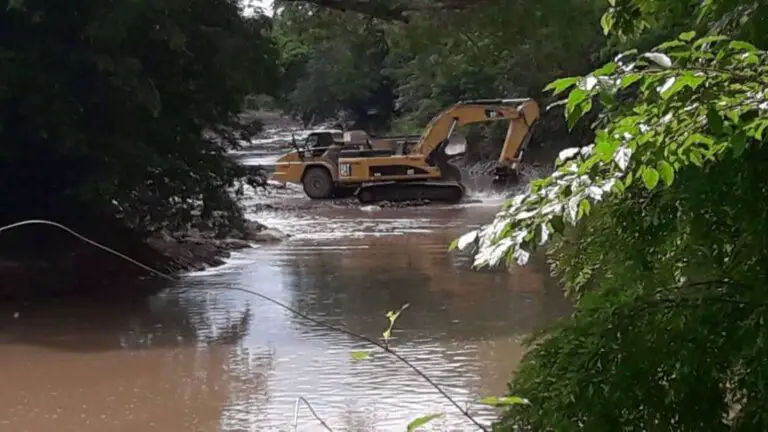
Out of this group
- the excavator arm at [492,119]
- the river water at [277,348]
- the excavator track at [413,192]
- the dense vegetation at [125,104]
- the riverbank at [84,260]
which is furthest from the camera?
the excavator track at [413,192]

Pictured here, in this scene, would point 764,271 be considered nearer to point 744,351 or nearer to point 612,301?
point 744,351

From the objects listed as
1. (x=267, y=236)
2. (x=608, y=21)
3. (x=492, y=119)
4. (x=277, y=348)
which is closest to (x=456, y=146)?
(x=492, y=119)

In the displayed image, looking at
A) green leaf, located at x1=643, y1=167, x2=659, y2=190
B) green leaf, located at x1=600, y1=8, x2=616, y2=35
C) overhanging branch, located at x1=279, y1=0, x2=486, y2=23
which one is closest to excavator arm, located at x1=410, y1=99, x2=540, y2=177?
overhanging branch, located at x1=279, y1=0, x2=486, y2=23

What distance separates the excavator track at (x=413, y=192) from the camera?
23.8 meters

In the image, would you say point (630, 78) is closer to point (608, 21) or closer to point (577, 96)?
point (577, 96)

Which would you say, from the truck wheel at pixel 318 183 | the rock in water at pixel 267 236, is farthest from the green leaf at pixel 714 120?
the truck wheel at pixel 318 183

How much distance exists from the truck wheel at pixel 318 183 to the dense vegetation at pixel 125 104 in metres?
9.46

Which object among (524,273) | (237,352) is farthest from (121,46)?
(524,273)

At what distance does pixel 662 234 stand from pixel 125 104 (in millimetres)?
11053

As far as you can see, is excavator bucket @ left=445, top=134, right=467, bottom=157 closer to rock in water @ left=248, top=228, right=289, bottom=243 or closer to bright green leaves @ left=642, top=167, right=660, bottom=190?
rock in water @ left=248, top=228, right=289, bottom=243

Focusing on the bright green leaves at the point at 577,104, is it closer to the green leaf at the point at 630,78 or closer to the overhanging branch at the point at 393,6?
the green leaf at the point at 630,78

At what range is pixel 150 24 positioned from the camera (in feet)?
41.5

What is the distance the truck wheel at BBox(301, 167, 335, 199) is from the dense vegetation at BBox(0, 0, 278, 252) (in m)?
9.46

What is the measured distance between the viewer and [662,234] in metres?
2.87
